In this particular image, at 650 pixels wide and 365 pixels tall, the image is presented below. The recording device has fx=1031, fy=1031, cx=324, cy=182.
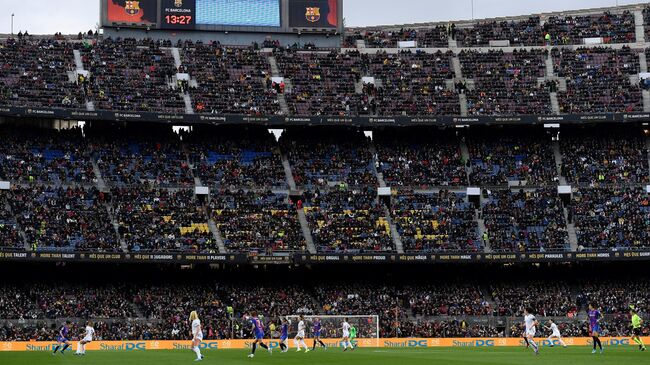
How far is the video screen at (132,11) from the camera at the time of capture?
95188mm

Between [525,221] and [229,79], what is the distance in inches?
1141

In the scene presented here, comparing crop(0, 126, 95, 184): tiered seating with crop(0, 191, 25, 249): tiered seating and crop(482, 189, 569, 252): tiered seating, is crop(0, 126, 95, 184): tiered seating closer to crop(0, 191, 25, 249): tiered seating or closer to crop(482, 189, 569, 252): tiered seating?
crop(0, 191, 25, 249): tiered seating

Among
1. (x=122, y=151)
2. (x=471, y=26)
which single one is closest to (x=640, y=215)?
(x=471, y=26)

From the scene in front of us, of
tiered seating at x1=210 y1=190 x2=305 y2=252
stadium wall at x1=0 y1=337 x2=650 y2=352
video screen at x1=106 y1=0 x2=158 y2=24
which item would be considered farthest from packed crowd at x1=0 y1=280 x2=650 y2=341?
video screen at x1=106 y1=0 x2=158 y2=24

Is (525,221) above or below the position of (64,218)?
below

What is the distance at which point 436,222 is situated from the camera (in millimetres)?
84000

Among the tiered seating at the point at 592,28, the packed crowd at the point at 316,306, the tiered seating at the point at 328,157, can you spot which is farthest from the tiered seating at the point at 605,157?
the tiered seating at the point at 328,157

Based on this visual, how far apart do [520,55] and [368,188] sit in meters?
20.8

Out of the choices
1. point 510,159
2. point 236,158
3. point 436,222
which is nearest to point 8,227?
point 236,158

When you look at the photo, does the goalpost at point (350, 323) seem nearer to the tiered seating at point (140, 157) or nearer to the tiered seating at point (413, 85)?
the tiered seating at point (140, 157)

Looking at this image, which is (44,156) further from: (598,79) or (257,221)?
(598,79)

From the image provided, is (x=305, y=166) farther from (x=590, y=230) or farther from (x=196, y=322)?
(x=196, y=322)

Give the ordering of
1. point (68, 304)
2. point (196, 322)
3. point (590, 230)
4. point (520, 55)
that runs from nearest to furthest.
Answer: point (196, 322) < point (68, 304) < point (590, 230) < point (520, 55)

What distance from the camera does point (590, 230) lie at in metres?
82.8
